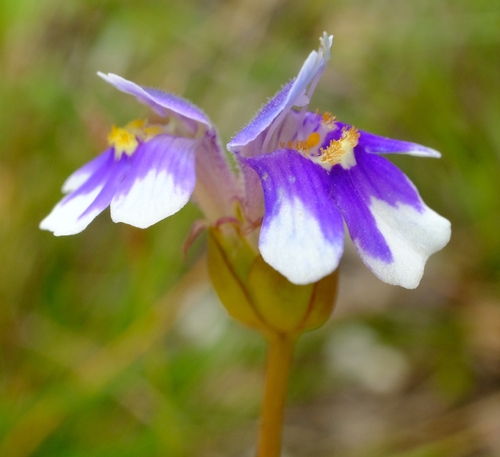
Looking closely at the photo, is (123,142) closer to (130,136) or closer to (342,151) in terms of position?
(130,136)

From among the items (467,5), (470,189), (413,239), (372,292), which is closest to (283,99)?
(413,239)

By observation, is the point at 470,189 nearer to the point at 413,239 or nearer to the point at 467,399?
the point at 467,399

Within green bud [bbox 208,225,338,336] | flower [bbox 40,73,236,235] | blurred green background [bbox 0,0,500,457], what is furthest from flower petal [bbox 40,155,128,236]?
blurred green background [bbox 0,0,500,457]

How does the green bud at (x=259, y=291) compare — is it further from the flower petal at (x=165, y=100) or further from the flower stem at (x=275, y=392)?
the flower petal at (x=165, y=100)

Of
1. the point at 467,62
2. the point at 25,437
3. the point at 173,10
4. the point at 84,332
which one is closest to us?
the point at 25,437

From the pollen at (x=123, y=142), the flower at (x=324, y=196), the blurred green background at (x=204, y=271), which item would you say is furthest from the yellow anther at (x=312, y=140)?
the blurred green background at (x=204, y=271)

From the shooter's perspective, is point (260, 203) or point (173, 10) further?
point (173, 10)
